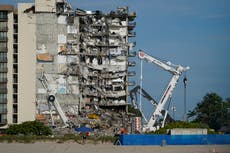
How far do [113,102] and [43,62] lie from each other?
60.2 feet

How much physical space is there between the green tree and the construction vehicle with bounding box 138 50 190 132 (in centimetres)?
1690

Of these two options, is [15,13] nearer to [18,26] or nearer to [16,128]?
[18,26]

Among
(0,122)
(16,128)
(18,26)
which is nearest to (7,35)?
(18,26)

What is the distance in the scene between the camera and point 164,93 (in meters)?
98.9

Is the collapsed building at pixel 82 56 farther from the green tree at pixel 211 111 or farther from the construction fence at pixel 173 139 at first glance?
the construction fence at pixel 173 139

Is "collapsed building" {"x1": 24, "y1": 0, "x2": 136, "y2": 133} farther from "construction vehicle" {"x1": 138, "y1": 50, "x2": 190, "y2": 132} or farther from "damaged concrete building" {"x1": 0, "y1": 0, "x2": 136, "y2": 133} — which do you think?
"construction vehicle" {"x1": 138, "y1": 50, "x2": 190, "y2": 132}

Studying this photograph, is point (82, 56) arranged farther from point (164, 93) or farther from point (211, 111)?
point (211, 111)

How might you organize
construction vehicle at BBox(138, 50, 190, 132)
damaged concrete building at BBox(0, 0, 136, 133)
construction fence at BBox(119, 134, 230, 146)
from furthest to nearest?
damaged concrete building at BBox(0, 0, 136, 133), construction vehicle at BBox(138, 50, 190, 132), construction fence at BBox(119, 134, 230, 146)

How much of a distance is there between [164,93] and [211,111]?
3398 centimetres

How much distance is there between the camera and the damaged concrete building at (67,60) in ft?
367

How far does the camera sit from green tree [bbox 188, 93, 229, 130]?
380ft

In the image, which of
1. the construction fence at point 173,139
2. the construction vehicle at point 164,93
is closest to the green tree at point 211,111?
the construction vehicle at point 164,93

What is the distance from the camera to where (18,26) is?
113 m

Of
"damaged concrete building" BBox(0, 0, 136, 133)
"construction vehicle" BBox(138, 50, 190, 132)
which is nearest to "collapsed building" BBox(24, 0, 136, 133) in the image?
"damaged concrete building" BBox(0, 0, 136, 133)
